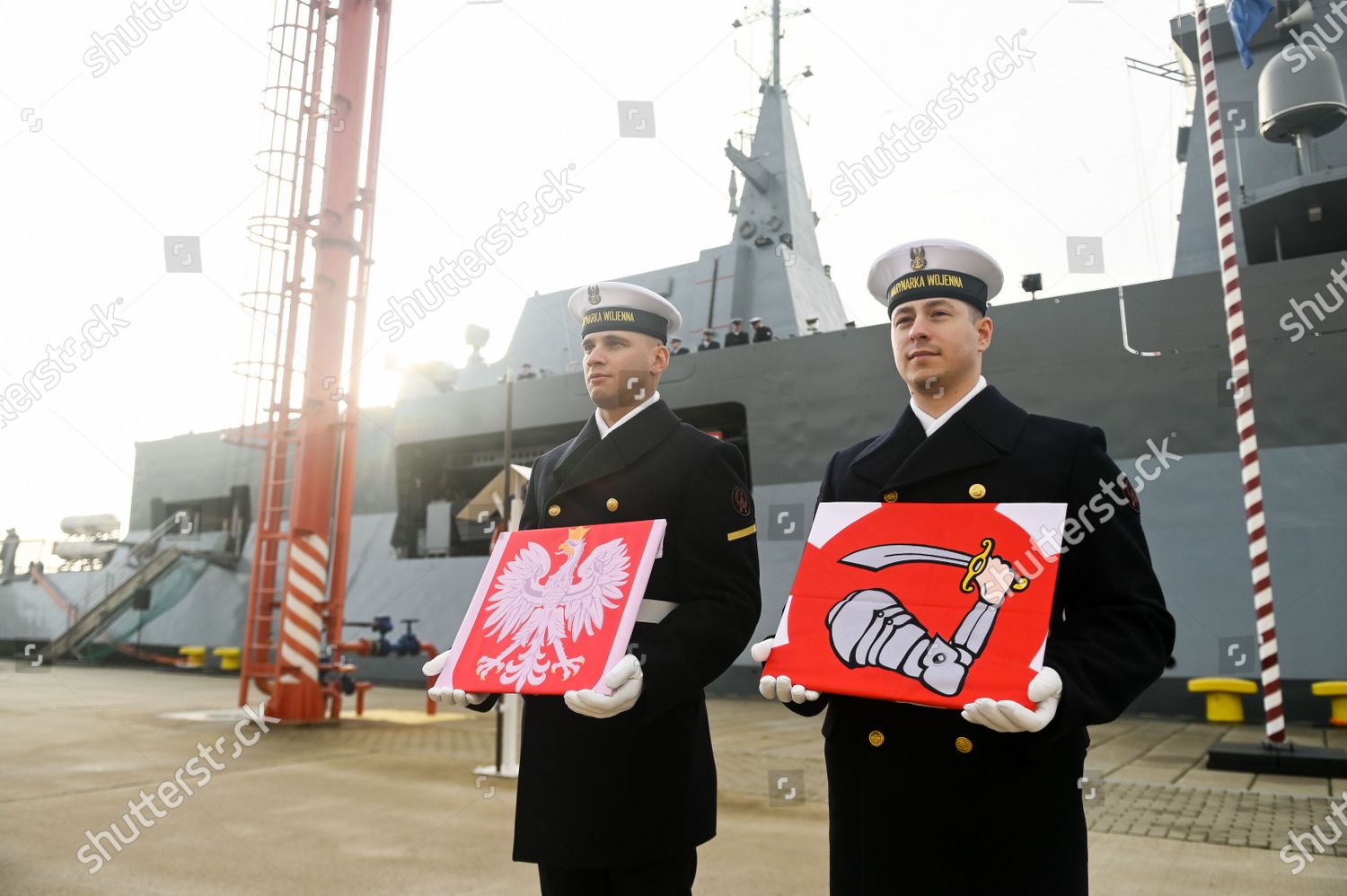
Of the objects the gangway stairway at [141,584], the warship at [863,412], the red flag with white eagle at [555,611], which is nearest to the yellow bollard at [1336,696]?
the warship at [863,412]

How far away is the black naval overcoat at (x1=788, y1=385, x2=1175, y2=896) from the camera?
1.54m

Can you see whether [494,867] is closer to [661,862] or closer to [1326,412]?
[661,862]

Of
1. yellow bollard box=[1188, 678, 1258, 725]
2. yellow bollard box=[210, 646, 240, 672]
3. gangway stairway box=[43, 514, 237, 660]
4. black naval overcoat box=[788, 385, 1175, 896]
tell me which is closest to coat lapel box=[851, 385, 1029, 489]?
black naval overcoat box=[788, 385, 1175, 896]

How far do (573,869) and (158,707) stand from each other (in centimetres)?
1060

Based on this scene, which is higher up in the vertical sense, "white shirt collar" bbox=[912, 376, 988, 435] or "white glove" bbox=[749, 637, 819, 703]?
"white shirt collar" bbox=[912, 376, 988, 435]

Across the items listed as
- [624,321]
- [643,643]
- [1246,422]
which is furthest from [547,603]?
[1246,422]

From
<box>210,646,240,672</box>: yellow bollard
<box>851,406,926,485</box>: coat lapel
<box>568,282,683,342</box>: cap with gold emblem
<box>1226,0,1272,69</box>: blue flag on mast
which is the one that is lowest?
<box>210,646,240,672</box>: yellow bollard

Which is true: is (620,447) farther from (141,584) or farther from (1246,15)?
(141,584)

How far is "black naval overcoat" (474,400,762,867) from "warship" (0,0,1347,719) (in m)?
3.76

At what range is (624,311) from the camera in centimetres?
224

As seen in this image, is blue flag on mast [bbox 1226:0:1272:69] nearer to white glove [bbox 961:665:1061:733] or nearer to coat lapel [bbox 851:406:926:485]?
coat lapel [bbox 851:406:926:485]

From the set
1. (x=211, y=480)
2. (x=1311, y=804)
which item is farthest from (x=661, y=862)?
(x=211, y=480)

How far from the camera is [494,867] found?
402cm

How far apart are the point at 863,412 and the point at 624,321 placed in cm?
986
